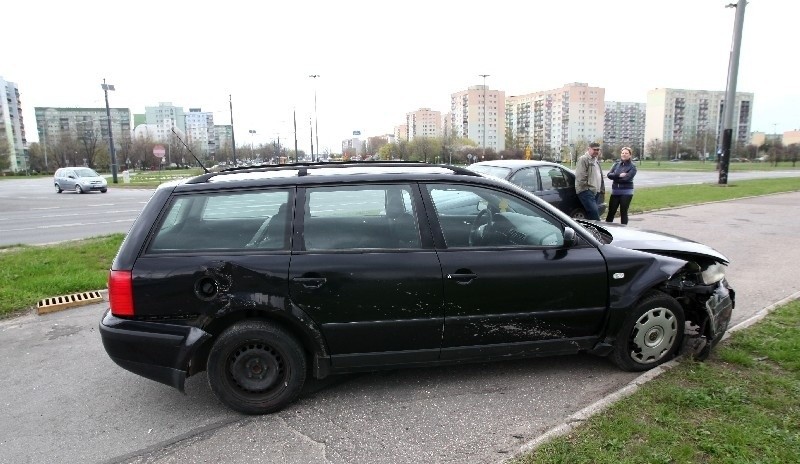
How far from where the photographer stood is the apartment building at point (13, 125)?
71875 mm

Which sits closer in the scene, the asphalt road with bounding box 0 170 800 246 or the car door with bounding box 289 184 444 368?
the car door with bounding box 289 184 444 368

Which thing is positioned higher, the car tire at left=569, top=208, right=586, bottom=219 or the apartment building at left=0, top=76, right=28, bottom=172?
the apartment building at left=0, top=76, right=28, bottom=172

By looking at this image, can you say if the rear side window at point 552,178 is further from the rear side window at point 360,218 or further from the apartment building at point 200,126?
the apartment building at point 200,126

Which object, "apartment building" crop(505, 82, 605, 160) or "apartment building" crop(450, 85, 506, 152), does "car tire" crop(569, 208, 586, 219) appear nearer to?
"apartment building" crop(450, 85, 506, 152)

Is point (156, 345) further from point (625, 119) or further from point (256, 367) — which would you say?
point (625, 119)

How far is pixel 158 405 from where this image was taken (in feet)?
11.4

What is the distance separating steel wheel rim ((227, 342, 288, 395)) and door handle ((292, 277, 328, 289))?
0.49 m

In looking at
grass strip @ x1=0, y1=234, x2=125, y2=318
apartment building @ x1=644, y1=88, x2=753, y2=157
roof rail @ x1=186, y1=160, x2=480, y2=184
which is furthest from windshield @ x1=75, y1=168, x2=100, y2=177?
apartment building @ x1=644, y1=88, x2=753, y2=157

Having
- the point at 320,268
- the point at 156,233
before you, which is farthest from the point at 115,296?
the point at 320,268

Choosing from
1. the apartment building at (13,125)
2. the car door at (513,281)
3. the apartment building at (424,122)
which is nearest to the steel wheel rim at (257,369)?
the car door at (513,281)

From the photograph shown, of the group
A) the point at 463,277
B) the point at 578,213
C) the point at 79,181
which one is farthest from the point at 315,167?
the point at 79,181

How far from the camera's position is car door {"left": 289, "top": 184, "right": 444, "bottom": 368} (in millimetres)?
3230

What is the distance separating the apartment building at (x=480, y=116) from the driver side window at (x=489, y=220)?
91415mm

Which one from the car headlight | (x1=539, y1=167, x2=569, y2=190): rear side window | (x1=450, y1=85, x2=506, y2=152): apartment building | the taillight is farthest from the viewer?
(x1=450, y1=85, x2=506, y2=152): apartment building
